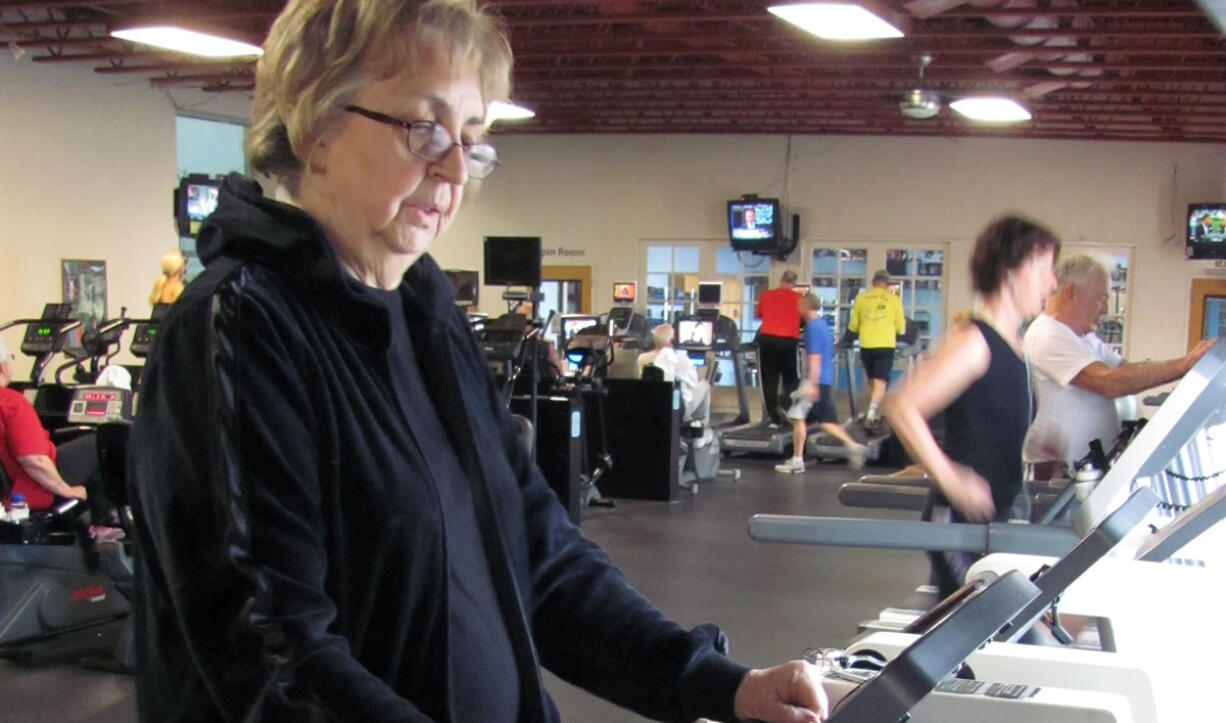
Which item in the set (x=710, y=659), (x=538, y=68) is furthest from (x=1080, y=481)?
(x=538, y=68)

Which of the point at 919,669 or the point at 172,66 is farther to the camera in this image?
the point at 172,66

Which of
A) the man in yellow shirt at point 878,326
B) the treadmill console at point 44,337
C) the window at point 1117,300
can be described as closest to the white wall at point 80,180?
the treadmill console at point 44,337

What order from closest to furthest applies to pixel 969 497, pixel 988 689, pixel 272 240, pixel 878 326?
pixel 272 240, pixel 988 689, pixel 969 497, pixel 878 326

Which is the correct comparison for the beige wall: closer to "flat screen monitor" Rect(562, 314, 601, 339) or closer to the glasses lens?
"flat screen monitor" Rect(562, 314, 601, 339)

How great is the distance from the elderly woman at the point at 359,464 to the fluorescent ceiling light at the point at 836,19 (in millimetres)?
6360

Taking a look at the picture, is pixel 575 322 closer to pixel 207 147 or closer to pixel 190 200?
pixel 190 200

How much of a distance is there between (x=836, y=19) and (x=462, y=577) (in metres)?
7.14

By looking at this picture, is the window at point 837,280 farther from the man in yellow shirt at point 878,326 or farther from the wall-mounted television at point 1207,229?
the wall-mounted television at point 1207,229

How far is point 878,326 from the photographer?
40.3 ft

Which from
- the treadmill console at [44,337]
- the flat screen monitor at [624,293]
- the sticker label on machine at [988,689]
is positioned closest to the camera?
the sticker label on machine at [988,689]

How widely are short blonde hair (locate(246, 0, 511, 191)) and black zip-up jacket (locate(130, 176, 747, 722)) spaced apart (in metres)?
0.06

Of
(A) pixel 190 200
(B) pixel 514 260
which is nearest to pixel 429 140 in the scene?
(B) pixel 514 260

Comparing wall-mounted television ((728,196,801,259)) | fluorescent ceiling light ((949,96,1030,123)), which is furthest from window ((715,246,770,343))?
fluorescent ceiling light ((949,96,1030,123))

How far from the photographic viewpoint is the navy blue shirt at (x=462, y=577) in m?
1.10
